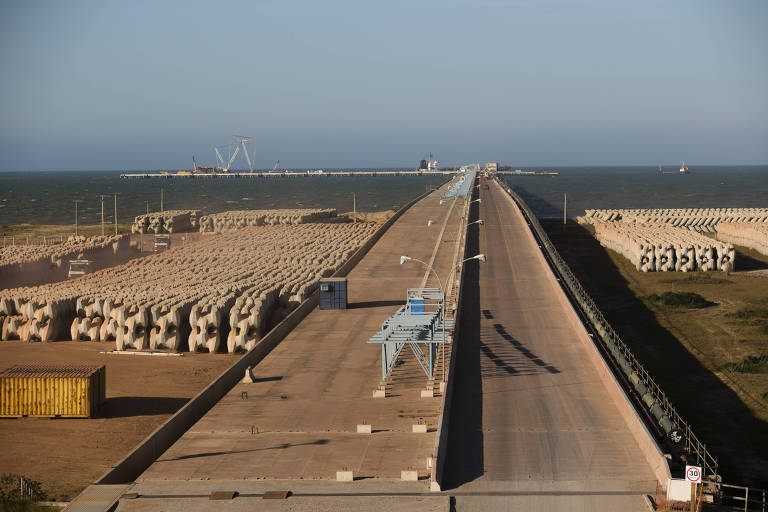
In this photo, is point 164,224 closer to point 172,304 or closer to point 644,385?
point 172,304

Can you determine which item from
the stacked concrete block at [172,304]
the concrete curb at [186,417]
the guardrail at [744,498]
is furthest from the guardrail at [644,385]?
the stacked concrete block at [172,304]

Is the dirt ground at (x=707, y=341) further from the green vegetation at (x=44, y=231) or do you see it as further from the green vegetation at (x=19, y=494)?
the green vegetation at (x=44, y=231)

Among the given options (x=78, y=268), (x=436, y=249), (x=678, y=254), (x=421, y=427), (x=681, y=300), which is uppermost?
(x=436, y=249)

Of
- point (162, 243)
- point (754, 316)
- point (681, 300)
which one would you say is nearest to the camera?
point (754, 316)

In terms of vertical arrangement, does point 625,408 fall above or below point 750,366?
above

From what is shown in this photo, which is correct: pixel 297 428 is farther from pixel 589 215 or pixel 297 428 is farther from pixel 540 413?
pixel 589 215

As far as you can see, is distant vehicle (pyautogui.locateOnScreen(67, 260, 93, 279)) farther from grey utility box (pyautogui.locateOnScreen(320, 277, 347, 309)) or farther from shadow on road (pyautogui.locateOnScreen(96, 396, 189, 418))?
shadow on road (pyautogui.locateOnScreen(96, 396, 189, 418))

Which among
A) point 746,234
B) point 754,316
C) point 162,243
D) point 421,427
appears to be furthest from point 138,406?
point 746,234

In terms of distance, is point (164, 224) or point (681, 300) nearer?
point (681, 300)
